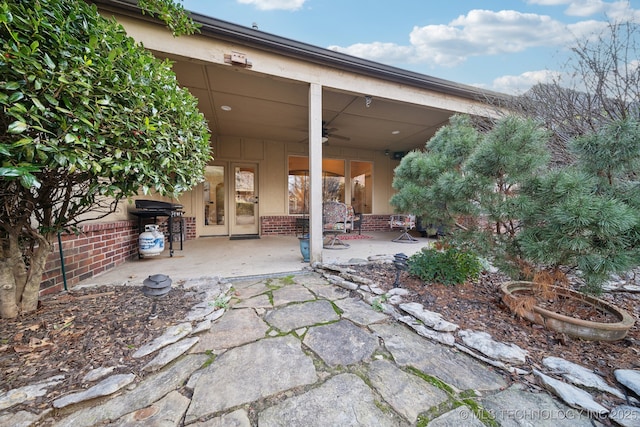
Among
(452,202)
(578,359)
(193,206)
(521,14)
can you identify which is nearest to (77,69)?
(452,202)

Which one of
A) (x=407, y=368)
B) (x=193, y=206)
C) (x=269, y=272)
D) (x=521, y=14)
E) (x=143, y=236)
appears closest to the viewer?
(x=407, y=368)

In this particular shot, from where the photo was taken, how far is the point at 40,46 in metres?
1.10

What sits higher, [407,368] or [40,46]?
[40,46]

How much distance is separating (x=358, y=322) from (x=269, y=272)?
56.0 inches

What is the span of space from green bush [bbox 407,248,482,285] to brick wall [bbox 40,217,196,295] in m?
3.20

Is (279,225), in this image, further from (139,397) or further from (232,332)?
(139,397)

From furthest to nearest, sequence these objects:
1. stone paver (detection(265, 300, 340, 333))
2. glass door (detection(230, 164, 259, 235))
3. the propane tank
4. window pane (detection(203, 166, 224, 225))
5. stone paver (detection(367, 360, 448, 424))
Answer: glass door (detection(230, 164, 259, 235))
window pane (detection(203, 166, 224, 225))
the propane tank
stone paver (detection(265, 300, 340, 333))
stone paver (detection(367, 360, 448, 424))

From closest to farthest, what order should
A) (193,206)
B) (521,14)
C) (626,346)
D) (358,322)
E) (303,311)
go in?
(626,346) → (358,322) → (303,311) → (521,14) → (193,206)

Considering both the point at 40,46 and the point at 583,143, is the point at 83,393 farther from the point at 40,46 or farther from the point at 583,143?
the point at 583,143

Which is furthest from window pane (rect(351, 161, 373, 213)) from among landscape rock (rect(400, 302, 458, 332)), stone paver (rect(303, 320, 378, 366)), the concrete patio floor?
stone paver (rect(303, 320, 378, 366))

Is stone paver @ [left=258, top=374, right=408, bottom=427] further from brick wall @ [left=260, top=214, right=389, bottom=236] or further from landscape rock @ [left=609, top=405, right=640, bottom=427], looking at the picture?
brick wall @ [left=260, top=214, right=389, bottom=236]

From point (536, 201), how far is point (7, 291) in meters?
Answer: 3.57

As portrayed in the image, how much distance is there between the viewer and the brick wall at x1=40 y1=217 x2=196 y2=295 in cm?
208

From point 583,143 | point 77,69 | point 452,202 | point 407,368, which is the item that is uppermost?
point 77,69
